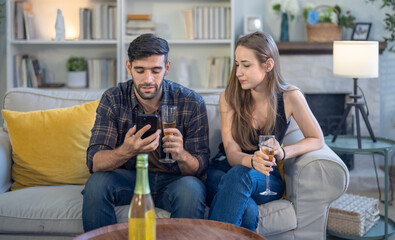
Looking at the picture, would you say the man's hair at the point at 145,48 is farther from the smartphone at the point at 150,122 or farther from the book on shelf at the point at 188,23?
the book on shelf at the point at 188,23

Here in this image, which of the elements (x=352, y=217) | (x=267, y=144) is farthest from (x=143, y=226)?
(x=352, y=217)

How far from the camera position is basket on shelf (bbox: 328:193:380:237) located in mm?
2807

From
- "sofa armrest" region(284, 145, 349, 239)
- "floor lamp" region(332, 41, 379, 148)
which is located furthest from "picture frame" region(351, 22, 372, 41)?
"sofa armrest" region(284, 145, 349, 239)

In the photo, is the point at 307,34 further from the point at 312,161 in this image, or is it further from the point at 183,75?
the point at 312,161

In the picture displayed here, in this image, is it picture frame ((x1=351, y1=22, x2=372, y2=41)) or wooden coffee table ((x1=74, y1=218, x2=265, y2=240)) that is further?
picture frame ((x1=351, y1=22, x2=372, y2=41))

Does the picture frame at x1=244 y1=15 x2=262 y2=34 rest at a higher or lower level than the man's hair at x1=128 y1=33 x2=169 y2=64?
higher

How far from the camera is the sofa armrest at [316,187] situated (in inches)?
83.4

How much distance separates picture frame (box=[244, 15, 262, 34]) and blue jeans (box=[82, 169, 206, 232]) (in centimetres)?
225

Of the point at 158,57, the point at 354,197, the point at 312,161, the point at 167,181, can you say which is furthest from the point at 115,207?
the point at 354,197

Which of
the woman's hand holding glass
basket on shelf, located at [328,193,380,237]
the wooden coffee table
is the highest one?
the woman's hand holding glass

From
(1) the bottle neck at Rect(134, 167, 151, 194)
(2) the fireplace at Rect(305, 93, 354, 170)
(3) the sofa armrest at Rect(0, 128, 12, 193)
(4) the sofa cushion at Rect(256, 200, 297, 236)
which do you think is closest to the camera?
(1) the bottle neck at Rect(134, 167, 151, 194)

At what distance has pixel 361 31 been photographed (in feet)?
13.5

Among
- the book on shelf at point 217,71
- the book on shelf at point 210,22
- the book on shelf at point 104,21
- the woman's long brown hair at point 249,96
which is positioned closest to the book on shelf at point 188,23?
the book on shelf at point 210,22

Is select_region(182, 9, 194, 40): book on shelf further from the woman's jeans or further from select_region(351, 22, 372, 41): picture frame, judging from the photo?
the woman's jeans
